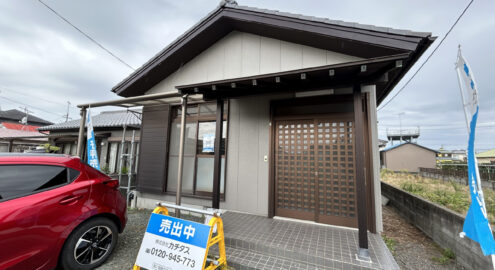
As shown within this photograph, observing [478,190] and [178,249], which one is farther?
[178,249]

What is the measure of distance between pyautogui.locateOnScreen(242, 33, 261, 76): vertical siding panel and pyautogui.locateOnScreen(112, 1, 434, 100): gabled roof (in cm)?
15

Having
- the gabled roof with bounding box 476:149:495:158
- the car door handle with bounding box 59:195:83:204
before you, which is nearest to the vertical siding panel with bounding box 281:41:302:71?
the car door handle with bounding box 59:195:83:204

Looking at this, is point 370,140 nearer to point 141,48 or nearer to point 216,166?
point 216,166

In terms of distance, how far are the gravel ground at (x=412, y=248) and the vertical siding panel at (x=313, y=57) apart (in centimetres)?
354

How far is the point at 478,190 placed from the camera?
1.80m

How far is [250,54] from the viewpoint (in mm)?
4125

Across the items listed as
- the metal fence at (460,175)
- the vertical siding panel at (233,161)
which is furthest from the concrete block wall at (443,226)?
the metal fence at (460,175)

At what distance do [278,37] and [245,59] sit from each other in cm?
86

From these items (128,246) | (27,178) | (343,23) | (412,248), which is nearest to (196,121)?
(128,246)

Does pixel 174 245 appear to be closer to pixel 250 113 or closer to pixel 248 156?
pixel 248 156

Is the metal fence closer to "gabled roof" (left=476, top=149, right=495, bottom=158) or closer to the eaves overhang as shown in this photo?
the eaves overhang

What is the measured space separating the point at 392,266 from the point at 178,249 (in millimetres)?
2537

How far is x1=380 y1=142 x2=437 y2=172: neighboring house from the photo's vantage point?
18.4m

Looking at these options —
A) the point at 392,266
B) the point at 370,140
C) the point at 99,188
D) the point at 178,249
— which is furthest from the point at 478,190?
the point at 99,188
